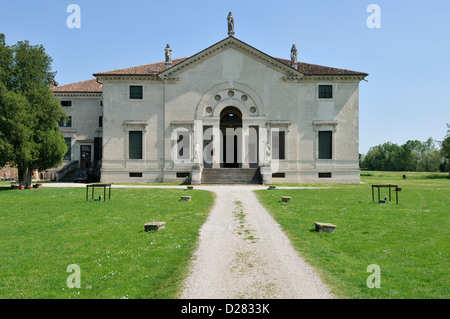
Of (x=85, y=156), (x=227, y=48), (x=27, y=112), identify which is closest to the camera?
(x=27, y=112)

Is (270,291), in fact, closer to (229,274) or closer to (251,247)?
(229,274)

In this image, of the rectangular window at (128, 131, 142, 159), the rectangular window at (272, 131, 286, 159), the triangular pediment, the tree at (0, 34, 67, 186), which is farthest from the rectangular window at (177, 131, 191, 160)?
the tree at (0, 34, 67, 186)

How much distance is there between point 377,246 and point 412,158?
4462 inches

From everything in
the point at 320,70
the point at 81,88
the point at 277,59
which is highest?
the point at 277,59

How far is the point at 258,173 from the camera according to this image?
36312mm

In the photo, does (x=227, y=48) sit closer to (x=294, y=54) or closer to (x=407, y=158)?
(x=294, y=54)

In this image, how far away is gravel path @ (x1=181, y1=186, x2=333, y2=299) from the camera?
702cm

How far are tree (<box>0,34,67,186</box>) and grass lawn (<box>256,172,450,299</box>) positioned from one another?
76.6 ft

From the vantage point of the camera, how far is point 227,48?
1523 inches

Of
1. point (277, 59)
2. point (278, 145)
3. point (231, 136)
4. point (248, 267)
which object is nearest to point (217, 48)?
point (277, 59)

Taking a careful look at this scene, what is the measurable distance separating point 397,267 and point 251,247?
13.5ft
